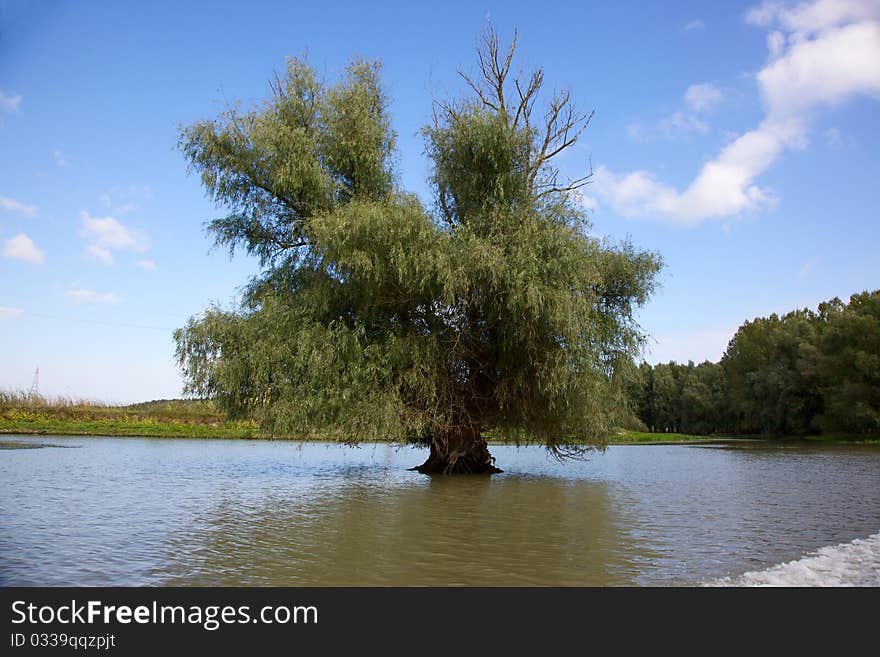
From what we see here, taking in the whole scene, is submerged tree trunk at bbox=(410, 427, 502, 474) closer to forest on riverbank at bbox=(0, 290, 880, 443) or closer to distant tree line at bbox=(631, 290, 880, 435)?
forest on riverbank at bbox=(0, 290, 880, 443)

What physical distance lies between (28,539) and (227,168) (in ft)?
41.2

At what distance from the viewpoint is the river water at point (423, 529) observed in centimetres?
765

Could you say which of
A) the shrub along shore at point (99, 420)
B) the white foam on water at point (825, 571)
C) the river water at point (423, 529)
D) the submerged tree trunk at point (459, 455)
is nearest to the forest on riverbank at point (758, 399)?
the shrub along shore at point (99, 420)

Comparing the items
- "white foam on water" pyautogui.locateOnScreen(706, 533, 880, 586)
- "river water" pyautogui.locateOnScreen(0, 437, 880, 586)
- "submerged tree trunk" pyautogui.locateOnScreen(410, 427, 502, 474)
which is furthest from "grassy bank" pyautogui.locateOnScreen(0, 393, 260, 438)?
"white foam on water" pyautogui.locateOnScreen(706, 533, 880, 586)

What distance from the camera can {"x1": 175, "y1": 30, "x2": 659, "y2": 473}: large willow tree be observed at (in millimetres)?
16906

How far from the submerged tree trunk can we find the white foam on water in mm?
12712

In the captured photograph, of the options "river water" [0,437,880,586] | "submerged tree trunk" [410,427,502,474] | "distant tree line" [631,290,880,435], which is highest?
"distant tree line" [631,290,880,435]

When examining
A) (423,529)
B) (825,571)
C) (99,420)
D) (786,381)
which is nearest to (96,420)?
(99,420)

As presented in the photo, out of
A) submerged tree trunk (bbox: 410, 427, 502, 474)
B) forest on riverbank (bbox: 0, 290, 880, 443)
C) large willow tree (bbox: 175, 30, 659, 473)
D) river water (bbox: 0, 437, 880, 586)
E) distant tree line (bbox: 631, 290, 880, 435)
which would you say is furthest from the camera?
distant tree line (bbox: 631, 290, 880, 435)

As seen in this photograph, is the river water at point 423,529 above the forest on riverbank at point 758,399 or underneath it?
underneath

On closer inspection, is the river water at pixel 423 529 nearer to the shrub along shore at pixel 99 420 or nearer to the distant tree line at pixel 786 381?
the distant tree line at pixel 786 381

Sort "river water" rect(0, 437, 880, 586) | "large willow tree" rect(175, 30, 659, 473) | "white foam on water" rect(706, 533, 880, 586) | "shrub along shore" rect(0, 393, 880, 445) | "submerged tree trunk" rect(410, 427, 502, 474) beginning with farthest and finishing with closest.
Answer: "shrub along shore" rect(0, 393, 880, 445), "submerged tree trunk" rect(410, 427, 502, 474), "large willow tree" rect(175, 30, 659, 473), "river water" rect(0, 437, 880, 586), "white foam on water" rect(706, 533, 880, 586)

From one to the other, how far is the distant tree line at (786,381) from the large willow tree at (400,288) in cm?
357

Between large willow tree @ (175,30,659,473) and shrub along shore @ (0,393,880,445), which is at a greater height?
large willow tree @ (175,30,659,473)
